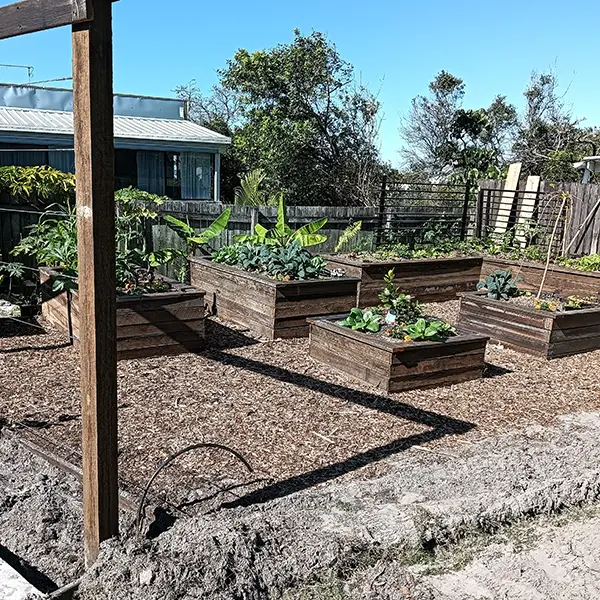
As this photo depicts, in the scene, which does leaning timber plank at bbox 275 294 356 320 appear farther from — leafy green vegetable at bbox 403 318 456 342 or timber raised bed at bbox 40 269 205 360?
leafy green vegetable at bbox 403 318 456 342

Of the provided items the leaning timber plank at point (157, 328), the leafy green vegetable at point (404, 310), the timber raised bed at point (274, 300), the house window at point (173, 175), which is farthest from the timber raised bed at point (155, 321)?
the house window at point (173, 175)

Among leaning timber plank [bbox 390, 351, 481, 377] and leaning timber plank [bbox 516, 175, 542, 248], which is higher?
leaning timber plank [bbox 516, 175, 542, 248]

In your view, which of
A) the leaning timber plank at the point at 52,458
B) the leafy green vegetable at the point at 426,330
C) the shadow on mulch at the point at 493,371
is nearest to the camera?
the leaning timber plank at the point at 52,458

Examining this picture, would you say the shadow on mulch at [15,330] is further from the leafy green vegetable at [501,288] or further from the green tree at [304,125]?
the green tree at [304,125]

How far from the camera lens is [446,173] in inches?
880

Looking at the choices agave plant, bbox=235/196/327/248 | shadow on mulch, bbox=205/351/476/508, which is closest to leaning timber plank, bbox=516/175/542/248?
agave plant, bbox=235/196/327/248

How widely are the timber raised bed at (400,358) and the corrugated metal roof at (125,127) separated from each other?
1245cm

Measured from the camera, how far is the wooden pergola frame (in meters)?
2.24

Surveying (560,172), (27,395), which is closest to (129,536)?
(27,395)

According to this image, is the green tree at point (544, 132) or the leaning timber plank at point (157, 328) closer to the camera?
the leaning timber plank at point (157, 328)

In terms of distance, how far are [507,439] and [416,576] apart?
6.55ft

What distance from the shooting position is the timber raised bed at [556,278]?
855 centimetres

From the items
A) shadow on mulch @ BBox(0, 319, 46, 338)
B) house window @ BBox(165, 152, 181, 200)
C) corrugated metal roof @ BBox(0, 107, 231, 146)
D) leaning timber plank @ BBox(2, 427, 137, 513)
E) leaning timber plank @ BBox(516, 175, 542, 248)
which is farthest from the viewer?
house window @ BBox(165, 152, 181, 200)

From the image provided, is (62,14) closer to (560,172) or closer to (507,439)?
(507,439)
